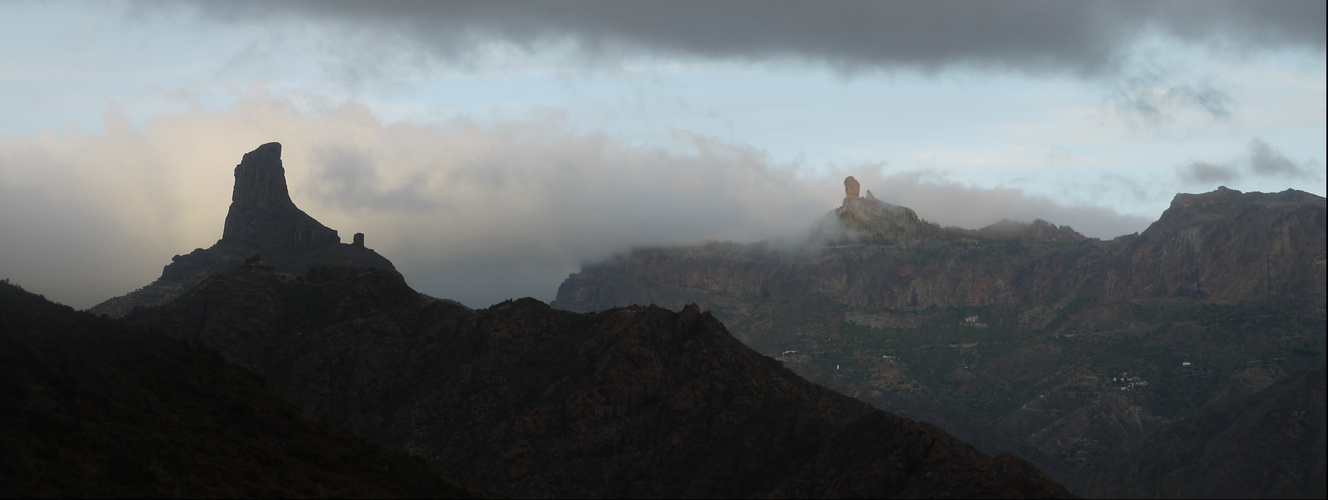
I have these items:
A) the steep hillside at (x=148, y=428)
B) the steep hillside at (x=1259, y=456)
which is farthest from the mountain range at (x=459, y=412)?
the steep hillside at (x=1259, y=456)

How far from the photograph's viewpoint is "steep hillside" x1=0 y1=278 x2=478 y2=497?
87000mm

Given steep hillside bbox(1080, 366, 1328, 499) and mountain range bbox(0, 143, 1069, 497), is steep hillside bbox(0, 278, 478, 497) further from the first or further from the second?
steep hillside bbox(1080, 366, 1328, 499)

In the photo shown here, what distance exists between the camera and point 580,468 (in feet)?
465

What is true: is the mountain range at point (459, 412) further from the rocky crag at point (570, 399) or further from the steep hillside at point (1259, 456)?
the steep hillside at point (1259, 456)

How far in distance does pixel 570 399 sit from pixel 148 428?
58.5 meters

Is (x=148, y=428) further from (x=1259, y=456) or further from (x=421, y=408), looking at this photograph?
(x=1259, y=456)

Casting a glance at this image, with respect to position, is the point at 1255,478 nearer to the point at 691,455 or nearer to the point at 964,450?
the point at 964,450

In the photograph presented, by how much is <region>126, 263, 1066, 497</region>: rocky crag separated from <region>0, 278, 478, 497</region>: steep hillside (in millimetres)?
29101

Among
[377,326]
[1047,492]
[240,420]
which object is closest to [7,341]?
[240,420]

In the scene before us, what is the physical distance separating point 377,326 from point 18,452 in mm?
84250

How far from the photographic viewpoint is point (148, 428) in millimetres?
97562

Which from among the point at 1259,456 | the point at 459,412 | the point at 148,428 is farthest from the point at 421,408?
the point at 1259,456

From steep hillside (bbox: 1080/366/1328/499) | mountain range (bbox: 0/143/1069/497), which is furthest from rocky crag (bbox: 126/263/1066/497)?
steep hillside (bbox: 1080/366/1328/499)

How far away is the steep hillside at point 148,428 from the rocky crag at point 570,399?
29101 millimetres
